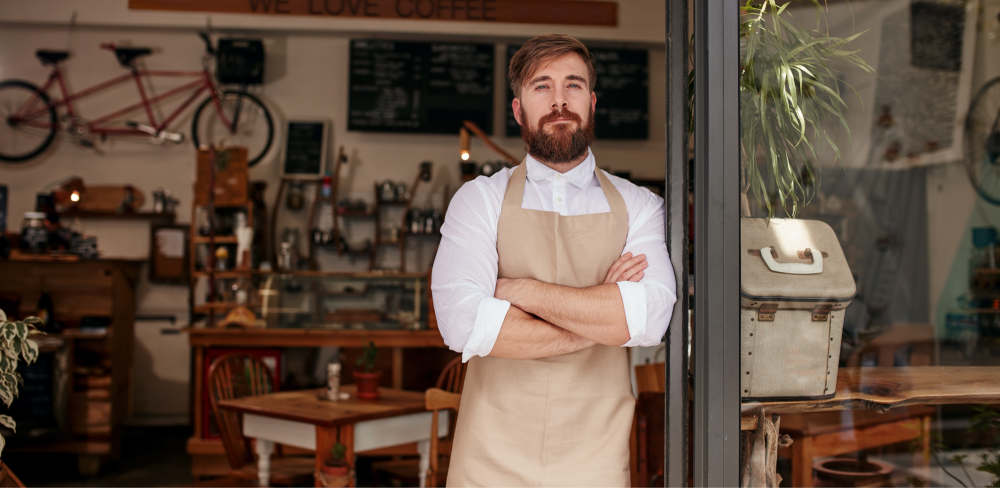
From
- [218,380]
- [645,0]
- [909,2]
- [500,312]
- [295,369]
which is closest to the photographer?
[500,312]

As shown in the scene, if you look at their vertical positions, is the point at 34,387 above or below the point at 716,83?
below

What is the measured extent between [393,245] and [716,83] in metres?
5.18

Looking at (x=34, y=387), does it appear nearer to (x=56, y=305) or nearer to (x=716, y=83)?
(x=56, y=305)

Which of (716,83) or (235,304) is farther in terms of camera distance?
(235,304)

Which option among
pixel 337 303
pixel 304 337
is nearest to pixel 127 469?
pixel 304 337

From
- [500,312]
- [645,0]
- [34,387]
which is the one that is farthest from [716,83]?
[645,0]

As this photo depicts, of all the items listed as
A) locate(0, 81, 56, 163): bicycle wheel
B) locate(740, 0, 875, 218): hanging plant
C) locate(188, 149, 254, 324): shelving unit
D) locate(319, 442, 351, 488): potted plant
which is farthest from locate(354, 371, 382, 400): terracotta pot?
locate(0, 81, 56, 163): bicycle wheel

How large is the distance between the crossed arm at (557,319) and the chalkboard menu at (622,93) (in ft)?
16.6

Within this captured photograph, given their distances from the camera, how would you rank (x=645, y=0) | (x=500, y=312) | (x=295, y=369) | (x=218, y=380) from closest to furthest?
(x=500, y=312) → (x=218, y=380) → (x=295, y=369) → (x=645, y=0)

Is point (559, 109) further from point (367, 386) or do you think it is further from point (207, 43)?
point (207, 43)

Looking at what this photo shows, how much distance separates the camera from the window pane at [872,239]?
5.31 ft

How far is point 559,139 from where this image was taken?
1738mm

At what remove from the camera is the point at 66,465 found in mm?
4992

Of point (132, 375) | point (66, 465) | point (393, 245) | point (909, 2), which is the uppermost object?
point (909, 2)
